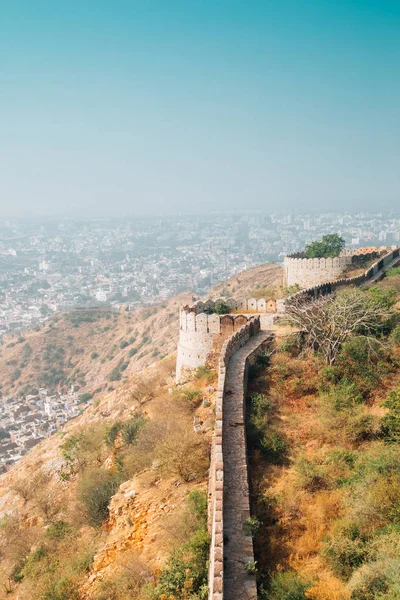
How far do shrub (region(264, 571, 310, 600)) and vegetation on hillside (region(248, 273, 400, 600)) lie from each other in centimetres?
2

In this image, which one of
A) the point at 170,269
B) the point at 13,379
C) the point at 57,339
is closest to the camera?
the point at 13,379

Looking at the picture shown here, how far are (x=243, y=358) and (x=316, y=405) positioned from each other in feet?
9.36

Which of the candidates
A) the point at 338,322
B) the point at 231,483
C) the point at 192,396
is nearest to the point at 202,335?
the point at 192,396

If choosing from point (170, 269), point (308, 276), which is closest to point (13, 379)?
point (308, 276)

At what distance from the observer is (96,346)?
69.7m

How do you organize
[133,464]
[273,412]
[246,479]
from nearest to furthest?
[246,479], [273,412], [133,464]

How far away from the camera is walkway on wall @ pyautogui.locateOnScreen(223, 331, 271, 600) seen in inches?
284

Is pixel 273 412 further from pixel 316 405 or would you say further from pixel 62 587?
pixel 62 587

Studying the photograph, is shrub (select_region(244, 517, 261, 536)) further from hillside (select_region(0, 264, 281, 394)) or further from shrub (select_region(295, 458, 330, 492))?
hillside (select_region(0, 264, 281, 394))

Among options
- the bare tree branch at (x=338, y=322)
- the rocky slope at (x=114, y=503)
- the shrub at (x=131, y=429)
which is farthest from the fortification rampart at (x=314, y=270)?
the shrub at (x=131, y=429)

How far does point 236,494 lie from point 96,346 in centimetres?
6236

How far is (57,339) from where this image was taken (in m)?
74.0

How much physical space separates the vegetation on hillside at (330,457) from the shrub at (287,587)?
0.02 metres

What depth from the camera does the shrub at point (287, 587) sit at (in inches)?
275
